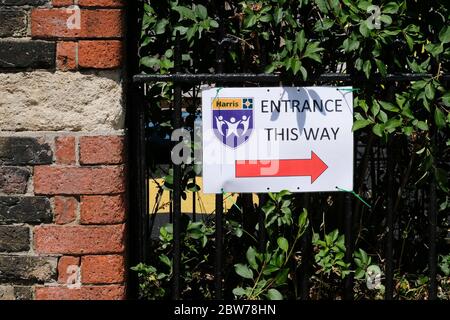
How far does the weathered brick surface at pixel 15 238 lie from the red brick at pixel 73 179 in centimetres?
16

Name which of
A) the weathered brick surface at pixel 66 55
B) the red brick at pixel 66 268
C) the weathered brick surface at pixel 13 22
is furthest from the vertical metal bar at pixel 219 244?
the weathered brick surface at pixel 13 22

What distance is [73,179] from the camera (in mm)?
2586

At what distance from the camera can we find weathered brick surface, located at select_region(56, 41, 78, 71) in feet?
8.36

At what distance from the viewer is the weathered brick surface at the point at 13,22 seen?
254 cm

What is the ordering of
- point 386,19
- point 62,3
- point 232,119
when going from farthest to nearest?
point 232,119, point 386,19, point 62,3

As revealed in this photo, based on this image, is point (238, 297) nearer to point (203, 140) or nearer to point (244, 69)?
point (203, 140)

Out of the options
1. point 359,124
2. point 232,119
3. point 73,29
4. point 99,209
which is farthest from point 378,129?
point 73,29

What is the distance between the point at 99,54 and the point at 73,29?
0.13 meters

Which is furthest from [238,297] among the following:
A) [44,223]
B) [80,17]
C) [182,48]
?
[80,17]

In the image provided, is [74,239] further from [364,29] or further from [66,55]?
[364,29]

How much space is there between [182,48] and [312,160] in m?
0.70

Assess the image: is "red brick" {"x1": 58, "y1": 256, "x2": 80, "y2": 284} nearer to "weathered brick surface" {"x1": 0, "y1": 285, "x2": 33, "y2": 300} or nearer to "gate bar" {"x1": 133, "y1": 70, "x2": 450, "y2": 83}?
"weathered brick surface" {"x1": 0, "y1": 285, "x2": 33, "y2": 300}

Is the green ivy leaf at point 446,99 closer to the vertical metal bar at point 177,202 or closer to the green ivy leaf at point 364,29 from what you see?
the green ivy leaf at point 364,29
